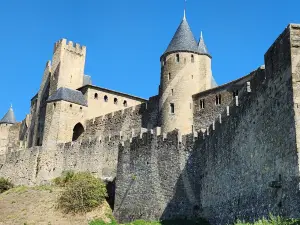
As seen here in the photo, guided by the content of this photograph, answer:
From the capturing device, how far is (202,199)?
79.9 ft

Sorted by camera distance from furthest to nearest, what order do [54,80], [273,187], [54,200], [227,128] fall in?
[54,80], [54,200], [227,128], [273,187]

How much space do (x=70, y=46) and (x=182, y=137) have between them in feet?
88.8

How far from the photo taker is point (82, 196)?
29.3 metres

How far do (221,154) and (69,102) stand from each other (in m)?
25.5

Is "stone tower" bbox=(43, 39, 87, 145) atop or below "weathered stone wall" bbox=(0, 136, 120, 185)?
atop

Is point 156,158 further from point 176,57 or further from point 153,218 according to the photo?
point 176,57

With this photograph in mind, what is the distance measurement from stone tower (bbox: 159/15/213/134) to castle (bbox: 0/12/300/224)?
0.08 m

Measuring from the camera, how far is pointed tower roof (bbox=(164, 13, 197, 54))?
37562 mm

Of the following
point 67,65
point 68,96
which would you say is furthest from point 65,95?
point 67,65

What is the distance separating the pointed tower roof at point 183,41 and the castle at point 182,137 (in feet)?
0.29

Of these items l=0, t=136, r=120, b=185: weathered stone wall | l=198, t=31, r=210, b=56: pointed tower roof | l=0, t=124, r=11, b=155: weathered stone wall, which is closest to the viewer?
l=0, t=136, r=120, b=185: weathered stone wall

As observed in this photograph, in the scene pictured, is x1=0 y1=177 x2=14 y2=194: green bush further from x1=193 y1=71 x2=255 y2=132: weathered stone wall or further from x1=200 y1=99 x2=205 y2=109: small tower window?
x1=200 y1=99 x2=205 y2=109: small tower window

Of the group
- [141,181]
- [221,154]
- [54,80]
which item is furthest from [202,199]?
[54,80]

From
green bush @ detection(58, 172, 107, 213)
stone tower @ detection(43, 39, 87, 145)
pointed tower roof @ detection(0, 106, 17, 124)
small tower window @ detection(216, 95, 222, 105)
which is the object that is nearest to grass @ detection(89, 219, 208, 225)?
green bush @ detection(58, 172, 107, 213)
